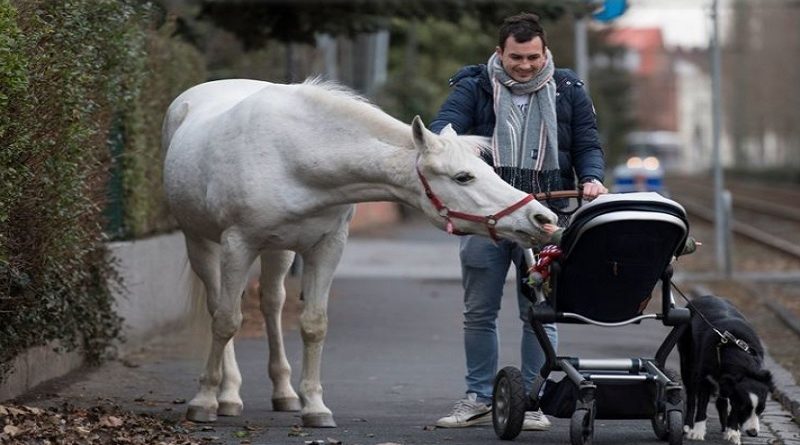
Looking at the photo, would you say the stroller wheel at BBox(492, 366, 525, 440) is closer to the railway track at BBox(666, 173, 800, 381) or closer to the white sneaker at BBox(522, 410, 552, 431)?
the white sneaker at BBox(522, 410, 552, 431)

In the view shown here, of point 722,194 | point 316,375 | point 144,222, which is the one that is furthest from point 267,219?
point 722,194

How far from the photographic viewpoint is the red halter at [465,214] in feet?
25.5

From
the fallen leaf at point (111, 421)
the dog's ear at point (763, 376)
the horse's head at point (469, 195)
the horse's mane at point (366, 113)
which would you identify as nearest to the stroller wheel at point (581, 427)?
the horse's head at point (469, 195)

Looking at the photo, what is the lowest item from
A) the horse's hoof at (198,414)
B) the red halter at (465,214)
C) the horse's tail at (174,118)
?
the horse's hoof at (198,414)

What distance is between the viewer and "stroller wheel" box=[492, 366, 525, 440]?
8.02 meters

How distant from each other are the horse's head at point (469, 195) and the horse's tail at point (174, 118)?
2521mm

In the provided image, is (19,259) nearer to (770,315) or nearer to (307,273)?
(307,273)

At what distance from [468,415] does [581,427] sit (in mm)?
1331

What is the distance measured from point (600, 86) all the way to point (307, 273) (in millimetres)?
73577

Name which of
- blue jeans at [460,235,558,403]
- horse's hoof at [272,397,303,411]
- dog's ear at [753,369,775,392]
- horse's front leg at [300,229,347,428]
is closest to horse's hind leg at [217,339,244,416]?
horse's hoof at [272,397,303,411]

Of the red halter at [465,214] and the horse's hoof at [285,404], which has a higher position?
the red halter at [465,214]

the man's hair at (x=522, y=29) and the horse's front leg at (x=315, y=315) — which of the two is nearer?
the man's hair at (x=522, y=29)

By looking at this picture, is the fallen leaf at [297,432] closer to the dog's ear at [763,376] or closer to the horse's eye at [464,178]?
the horse's eye at [464,178]

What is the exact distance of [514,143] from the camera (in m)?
8.61
